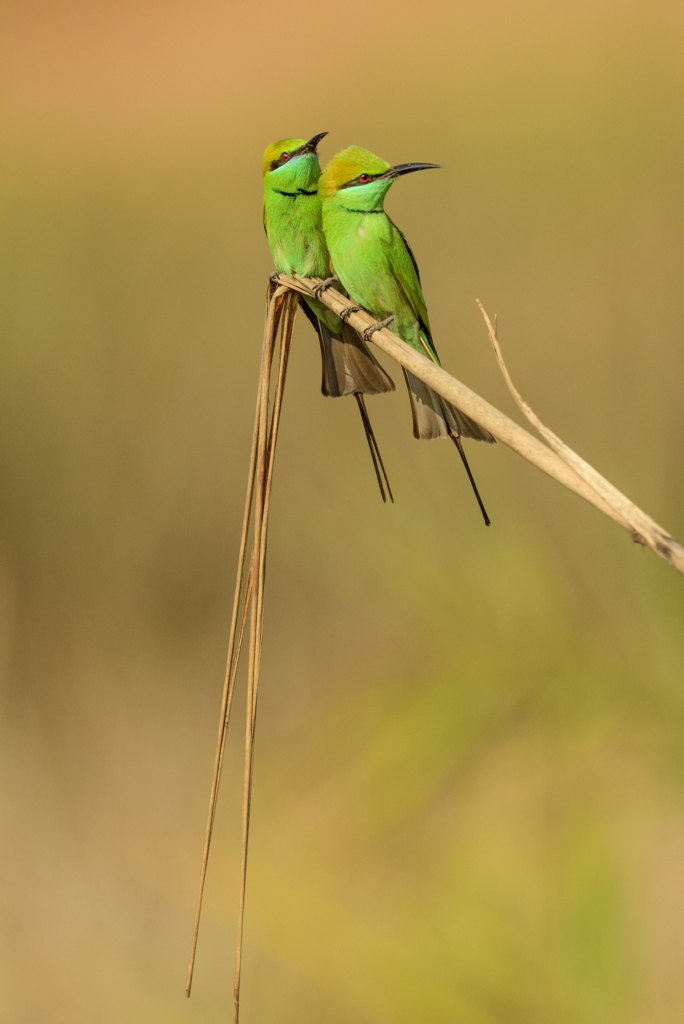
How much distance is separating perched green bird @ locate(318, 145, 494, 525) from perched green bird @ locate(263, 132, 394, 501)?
1.4 inches

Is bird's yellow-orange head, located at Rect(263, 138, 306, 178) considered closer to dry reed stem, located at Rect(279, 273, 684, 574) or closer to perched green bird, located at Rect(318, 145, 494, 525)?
perched green bird, located at Rect(318, 145, 494, 525)

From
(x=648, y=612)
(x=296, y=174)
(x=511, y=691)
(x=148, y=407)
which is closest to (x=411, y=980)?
(x=511, y=691)

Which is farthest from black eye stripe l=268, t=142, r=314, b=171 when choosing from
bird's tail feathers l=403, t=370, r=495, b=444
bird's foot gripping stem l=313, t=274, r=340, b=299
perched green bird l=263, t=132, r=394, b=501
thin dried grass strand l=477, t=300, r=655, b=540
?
thin dried grass strand l=477, t=300, r=655, b=540

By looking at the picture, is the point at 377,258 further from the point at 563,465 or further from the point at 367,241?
the point at 563,465

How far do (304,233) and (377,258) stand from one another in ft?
0.29

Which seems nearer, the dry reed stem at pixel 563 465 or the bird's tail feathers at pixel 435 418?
the dry reed stem at pixel 563 465

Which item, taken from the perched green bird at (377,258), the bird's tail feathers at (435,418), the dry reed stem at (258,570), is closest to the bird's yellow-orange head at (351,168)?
the perched green bird at (377,258)

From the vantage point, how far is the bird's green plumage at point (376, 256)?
69cm

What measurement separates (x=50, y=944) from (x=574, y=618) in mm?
1138

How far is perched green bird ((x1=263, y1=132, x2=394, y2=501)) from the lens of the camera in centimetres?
72

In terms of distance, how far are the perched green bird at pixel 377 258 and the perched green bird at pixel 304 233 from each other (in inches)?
1.4

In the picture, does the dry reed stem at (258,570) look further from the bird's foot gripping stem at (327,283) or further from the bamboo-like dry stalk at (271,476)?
the bird's foot gripping stem at (327,283)

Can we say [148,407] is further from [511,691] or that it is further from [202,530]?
[511,691]

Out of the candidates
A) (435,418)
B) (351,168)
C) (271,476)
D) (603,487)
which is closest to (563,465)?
(603,487)
